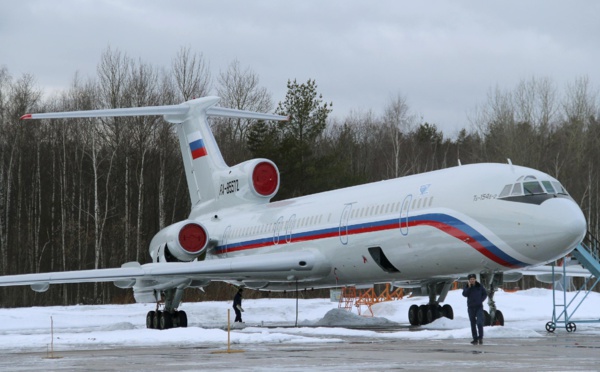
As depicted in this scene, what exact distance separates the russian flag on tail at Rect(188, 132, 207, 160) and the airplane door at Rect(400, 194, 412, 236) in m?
10.7

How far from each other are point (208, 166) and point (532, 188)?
1317cm

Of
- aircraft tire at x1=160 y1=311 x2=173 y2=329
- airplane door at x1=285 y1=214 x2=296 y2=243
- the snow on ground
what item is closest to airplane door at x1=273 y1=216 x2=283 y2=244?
airplane door at x1=285 y1=214 x2=296 y2=243

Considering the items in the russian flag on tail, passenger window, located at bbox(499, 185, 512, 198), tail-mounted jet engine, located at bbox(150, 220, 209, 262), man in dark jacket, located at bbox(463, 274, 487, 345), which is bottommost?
man in dark jacket, located at bbox(463, 274, 487, 345)

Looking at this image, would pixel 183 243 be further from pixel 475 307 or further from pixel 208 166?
pixel 475 307

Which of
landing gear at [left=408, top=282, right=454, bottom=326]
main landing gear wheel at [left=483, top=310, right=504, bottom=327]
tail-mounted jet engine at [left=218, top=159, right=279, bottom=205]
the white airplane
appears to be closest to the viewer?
the white airplane

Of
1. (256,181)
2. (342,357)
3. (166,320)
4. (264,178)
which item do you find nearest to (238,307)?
(166,320)

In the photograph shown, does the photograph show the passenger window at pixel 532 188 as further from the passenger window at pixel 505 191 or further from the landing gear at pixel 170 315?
the landing gear at pixel 170 315

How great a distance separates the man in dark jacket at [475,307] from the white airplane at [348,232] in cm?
188

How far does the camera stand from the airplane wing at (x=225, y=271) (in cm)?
2253

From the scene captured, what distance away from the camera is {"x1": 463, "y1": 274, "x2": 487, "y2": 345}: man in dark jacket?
15.8 m

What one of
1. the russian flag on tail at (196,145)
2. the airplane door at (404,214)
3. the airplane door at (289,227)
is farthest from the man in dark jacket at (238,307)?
the airplane door at (404,214)

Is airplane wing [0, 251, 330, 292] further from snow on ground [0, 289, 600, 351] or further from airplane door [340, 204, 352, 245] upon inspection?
snow on ground [0, 289, 600, 351]

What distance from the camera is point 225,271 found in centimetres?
2311

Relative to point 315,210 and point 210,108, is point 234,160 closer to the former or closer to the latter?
point 210,108
